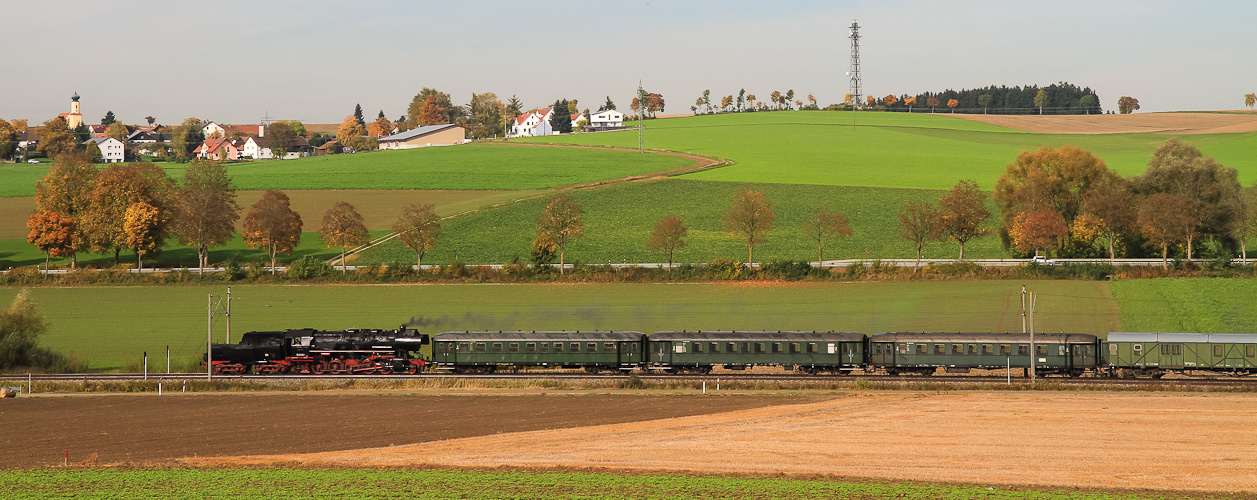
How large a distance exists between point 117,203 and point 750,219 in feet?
197

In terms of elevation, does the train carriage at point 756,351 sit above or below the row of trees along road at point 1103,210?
below

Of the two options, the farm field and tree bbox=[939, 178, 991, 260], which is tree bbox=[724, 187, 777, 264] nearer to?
the farm field

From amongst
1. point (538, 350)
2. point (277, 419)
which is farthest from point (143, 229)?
point (277, 419)

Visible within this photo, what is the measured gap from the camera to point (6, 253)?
99.2m

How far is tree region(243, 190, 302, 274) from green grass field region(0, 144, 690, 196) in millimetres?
40316

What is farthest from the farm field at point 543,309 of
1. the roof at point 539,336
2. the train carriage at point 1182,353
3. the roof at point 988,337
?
the train carriage at point 1182,353

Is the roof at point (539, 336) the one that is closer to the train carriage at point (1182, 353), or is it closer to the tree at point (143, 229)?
the train carriage at point (1182, 353)

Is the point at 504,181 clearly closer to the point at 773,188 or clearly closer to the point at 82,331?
the point at 773,188

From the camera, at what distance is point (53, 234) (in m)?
93.0

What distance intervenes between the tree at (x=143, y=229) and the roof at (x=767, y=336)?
193ft

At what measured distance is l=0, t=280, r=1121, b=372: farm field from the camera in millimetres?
66500

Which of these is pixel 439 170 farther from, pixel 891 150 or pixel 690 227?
pixel 891 150

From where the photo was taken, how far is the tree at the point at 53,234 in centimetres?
9306

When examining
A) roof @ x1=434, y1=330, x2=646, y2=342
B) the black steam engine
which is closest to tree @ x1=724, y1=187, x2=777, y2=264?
roof @ x1=434, y1=330, x2=646, y2=342
